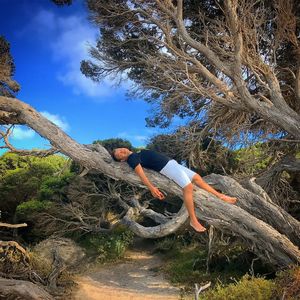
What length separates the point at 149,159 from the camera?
7.16 m

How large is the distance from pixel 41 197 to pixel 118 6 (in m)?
10.8

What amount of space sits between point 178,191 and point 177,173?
2.36 ft

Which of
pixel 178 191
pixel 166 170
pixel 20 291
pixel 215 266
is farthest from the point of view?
pixel 215 266

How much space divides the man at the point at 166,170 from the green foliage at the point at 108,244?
42.3 ft

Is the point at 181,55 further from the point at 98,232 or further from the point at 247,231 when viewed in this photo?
the point at 98,232

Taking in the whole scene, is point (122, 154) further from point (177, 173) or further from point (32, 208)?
point (32, 208)

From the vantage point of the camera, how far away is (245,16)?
39.8 ft

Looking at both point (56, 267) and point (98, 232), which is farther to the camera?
point (98, 232)

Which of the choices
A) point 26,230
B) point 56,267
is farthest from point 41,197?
point 56,267

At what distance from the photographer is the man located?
6.87 m

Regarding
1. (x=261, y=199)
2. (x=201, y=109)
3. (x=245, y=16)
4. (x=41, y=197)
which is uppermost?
(x=245, y=16)

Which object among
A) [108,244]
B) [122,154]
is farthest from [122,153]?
[108,244]

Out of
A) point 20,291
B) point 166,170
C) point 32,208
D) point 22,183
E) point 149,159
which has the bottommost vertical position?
point 20,291


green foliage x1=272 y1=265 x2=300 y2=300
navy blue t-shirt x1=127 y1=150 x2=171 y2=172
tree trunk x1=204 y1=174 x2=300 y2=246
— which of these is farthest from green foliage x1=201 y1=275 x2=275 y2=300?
navy blue t-shirt x1=127 y1=150 x2=171 y2=172
